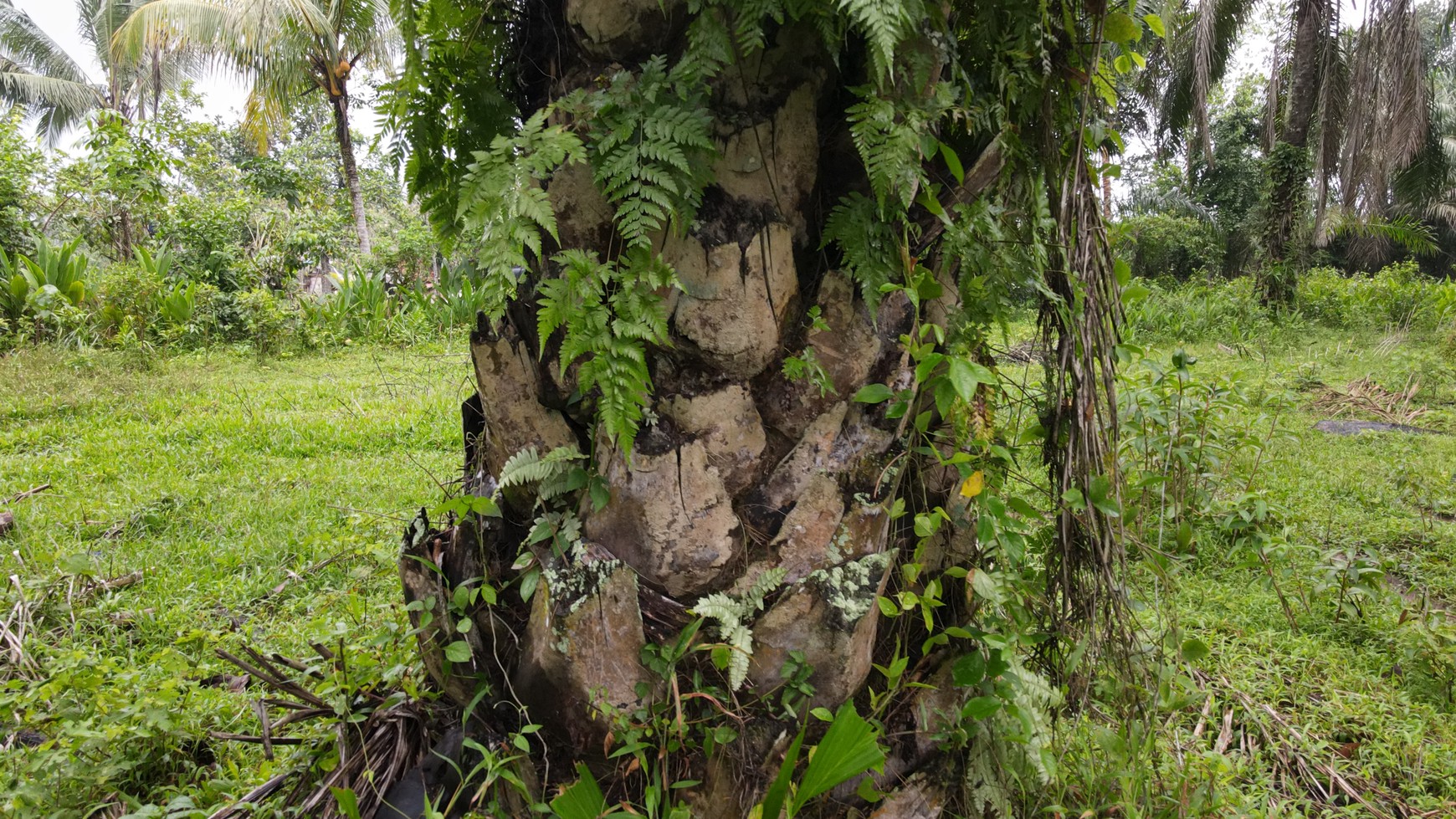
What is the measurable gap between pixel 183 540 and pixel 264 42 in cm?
1125

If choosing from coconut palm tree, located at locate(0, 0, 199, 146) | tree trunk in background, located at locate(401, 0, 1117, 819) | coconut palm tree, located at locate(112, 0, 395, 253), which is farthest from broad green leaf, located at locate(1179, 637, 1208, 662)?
coconut palm tree, located at locate(0, 0, 199, 146)

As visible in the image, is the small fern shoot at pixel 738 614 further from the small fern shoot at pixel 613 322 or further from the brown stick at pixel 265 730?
the brown stick at pixel 265 730

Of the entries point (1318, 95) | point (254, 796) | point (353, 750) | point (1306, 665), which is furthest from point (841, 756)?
point (1318, 95)

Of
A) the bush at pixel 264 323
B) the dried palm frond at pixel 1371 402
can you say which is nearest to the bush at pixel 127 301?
the bush at pixel 264 323

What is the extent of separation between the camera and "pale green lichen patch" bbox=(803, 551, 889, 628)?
137 centimetres

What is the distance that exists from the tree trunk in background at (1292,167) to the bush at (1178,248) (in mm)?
7046

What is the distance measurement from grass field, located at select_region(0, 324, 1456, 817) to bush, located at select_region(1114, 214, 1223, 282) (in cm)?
1243

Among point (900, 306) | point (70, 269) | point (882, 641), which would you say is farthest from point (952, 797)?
point (70, 269)

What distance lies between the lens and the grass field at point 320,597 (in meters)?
1.87

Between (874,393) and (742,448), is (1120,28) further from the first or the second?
(742,448)

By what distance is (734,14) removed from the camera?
1214mm

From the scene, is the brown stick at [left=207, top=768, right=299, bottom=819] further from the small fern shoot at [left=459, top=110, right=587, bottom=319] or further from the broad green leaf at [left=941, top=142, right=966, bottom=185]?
the broad green leaf at [left=941, top=142, right=966, bottom=185]

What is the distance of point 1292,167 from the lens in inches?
383

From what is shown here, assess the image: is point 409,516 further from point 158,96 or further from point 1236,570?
Result: point 158,96
